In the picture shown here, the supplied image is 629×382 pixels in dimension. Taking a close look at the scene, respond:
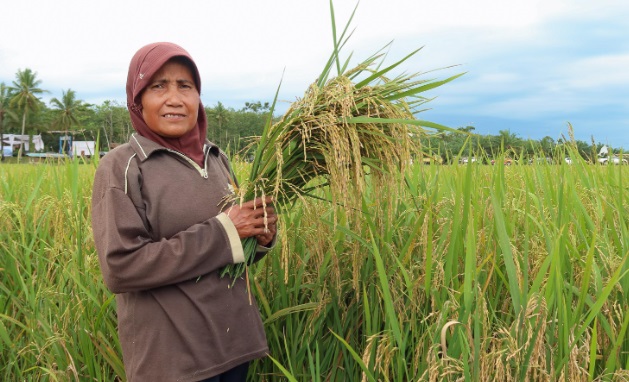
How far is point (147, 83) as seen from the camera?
6.54ft

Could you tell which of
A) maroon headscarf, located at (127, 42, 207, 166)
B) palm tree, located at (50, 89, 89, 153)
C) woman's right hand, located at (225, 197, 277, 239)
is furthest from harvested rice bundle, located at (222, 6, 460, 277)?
palm tree, located at (50, 89, 89, 153)

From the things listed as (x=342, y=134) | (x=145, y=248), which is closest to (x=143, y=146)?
(x=145, y=248)

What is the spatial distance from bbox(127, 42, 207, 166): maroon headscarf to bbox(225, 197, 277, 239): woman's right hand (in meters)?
0.37

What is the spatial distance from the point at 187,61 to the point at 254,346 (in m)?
1.14

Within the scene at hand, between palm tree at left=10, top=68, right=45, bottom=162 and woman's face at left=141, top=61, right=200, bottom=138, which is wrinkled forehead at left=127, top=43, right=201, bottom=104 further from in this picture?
palm tree at left=10, top=68, right=45, bottom=162

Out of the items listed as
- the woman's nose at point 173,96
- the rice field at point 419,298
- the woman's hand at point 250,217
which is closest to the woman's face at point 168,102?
the woman's nose at point 173,96

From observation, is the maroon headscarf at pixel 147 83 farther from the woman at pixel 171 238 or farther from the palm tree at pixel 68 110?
the palm tree at pixel 68 110

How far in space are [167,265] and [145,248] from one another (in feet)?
0.32

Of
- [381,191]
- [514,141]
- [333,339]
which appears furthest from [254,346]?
[514,141]

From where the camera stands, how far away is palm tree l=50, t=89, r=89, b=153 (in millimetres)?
77125

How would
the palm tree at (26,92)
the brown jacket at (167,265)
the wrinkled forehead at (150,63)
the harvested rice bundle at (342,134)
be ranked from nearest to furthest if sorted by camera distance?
the harvested rice bundle at (342,134) < the brown jacket at (167,265) < the wrinkled forehead at (150,63) < the palm tree at (26,92)

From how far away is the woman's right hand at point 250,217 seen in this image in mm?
1869

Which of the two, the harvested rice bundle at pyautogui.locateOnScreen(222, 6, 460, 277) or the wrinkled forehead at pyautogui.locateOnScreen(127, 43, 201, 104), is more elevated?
the wrinkled forehead at pyautogui.locateOnScreen(127, 43, 201, 104)

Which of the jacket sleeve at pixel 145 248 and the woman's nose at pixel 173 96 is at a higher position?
the woman's nose at pixel 173 96
